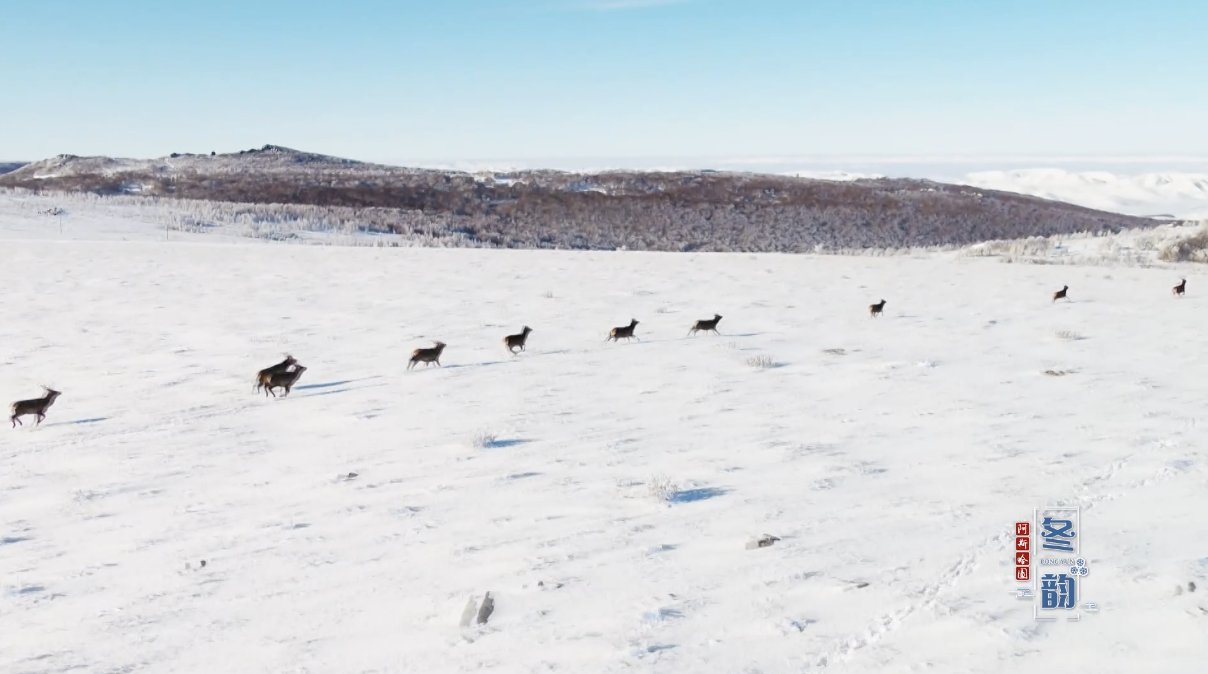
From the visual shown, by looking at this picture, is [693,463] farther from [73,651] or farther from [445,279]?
[445,279]

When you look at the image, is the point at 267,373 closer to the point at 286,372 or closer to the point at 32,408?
the point at 286,372

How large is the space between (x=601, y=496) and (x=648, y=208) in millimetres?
68200

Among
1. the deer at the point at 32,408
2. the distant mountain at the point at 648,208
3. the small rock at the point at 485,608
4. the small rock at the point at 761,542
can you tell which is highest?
the distant mountain at the point at 648,208

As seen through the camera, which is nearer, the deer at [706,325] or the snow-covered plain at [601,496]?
the snow-covered plain at [601,496]

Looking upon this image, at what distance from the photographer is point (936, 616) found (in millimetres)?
5254

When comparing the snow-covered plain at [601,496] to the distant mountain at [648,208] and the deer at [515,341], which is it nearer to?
the deer at [515,341]

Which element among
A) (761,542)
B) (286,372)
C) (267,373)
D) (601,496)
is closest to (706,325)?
(286,372)

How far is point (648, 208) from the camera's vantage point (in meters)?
74.8

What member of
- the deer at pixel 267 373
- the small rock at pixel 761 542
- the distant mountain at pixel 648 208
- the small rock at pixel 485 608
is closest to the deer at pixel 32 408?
the deer at pixel 267 373

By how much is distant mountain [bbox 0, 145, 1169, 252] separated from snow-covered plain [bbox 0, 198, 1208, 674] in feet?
123

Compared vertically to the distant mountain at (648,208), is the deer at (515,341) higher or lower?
lower

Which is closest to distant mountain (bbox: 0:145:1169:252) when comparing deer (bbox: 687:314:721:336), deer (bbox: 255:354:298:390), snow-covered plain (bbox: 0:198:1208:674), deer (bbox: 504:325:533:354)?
deer (bbox: 687:314:721:336)

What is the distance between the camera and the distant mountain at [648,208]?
6228cm

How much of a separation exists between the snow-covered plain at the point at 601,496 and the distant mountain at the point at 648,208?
3762cm
